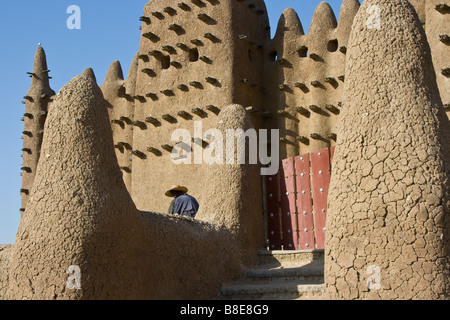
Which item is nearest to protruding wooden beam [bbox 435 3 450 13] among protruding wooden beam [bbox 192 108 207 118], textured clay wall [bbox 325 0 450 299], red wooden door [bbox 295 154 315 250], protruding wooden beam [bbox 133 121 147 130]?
red wooden door [bbox 295 154 315 250]

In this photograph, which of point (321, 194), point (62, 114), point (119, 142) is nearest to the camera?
point (62, 114)

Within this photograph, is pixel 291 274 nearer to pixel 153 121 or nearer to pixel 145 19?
pixel 153 121

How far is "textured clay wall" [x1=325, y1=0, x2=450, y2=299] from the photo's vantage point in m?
5.85

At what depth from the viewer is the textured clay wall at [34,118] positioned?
17.2 m

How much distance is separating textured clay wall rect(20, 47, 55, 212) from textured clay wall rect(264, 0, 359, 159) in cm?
651

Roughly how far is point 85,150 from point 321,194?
4.64 metres

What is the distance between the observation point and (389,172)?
6117mm

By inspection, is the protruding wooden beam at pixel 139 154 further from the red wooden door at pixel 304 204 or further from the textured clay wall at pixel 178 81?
the red wooden door at pixel 304 204

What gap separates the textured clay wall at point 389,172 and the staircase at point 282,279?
1.31m

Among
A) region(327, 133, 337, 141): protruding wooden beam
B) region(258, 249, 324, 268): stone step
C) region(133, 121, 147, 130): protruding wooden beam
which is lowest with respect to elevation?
region(258, 249, 324, 268): stone step

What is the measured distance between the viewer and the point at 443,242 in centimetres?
588

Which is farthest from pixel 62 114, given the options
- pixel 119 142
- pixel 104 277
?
pixel 119 142

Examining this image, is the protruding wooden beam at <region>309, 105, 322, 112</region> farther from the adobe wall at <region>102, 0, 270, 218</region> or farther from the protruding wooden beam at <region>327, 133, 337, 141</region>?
the adobe wall at <region>102, 0, 270, 218</region>
